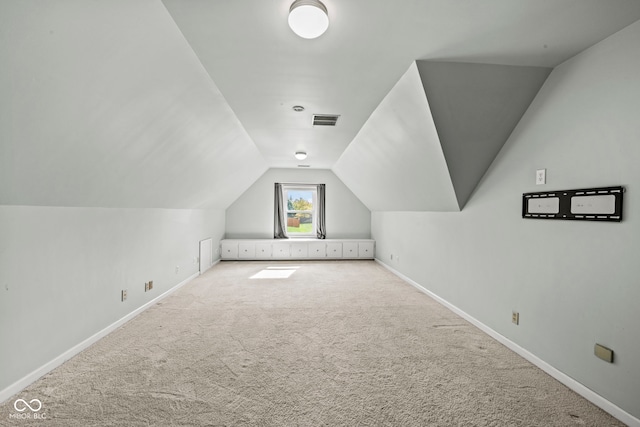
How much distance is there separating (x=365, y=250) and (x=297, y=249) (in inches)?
62.7

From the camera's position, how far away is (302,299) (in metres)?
3.89

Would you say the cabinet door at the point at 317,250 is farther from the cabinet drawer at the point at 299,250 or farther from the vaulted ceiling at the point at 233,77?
the vaulted ceiling at the point at 233,77

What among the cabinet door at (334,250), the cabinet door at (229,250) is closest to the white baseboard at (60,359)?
the cabinet door at (229,250)

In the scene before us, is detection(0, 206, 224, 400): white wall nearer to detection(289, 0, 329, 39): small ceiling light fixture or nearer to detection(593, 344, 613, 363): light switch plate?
detection(289, 0, 329, 39): small ceiling light fixture

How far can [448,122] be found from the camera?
8.00 feet

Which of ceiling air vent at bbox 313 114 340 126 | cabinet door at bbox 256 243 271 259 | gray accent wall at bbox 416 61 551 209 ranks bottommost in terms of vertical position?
cabinet door at bbox 256 243 271 259

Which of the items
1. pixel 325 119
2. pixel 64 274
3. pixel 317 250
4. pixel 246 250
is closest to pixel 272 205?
pixel 246 250

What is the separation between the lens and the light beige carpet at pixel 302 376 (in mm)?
Result: 1710

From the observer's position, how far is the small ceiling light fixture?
1416 mm

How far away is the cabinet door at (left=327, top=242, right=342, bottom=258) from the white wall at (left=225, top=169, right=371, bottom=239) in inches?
18.1

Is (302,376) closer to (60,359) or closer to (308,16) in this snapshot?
(60,359)

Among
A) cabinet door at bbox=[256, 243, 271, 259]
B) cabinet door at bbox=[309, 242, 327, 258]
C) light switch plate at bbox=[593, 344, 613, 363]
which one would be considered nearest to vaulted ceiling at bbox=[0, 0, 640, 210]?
light switch plate at bbox=[593, 344, 613, 363]

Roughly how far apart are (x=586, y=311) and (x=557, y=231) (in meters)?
0.55

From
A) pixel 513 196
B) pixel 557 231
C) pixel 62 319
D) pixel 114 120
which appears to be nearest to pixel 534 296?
pixel 557 231
